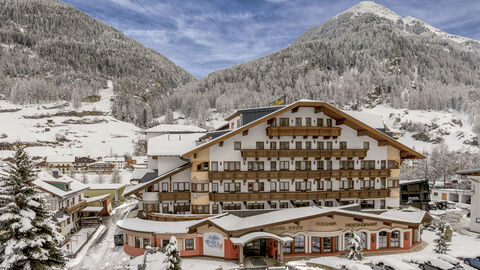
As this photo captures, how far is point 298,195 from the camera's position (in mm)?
35281

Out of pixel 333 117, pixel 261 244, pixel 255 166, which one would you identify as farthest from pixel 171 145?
pixel 333 117

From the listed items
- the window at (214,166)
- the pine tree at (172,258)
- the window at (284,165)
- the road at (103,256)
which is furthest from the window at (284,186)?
the road at (103,256)

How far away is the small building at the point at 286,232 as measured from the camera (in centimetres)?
3112

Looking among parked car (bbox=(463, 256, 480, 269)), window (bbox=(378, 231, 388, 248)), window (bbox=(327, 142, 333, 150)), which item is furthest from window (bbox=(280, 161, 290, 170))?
parked car (bbox=(463, 256, 480, 269))

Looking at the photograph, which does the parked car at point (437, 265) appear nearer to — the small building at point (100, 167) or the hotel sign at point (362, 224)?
the hotel sign at point (362, 224)

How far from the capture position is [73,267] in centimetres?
3303

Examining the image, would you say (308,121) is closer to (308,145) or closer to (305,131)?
(305,131)

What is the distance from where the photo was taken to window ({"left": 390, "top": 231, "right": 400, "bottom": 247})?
33469 millimetres

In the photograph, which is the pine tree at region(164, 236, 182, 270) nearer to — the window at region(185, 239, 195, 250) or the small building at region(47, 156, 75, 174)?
the window at region(185, 239, 195, 250)

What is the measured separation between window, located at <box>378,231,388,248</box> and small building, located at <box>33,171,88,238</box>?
42.8 meters

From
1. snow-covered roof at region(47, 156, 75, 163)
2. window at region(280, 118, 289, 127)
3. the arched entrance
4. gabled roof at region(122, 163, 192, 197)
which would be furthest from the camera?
snow-covered roof at region(47, 156, 75, 163)

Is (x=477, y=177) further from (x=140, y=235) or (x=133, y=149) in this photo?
(x=133, y=149)

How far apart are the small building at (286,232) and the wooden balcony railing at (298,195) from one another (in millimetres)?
1853

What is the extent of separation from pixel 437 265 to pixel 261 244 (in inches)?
666
